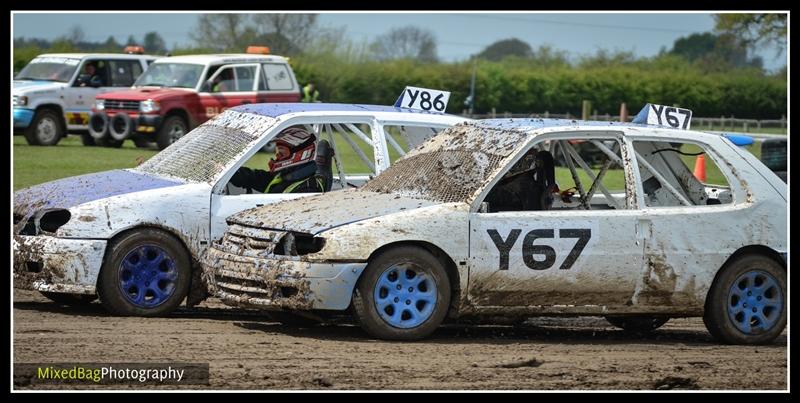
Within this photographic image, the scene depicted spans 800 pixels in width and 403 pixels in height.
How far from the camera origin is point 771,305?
976 centimetres

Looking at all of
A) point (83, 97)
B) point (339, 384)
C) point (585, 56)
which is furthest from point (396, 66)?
point (339, 384)

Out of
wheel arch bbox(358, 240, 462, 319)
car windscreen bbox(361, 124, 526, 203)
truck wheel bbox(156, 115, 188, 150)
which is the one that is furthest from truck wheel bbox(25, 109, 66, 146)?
wheel arch bbox(358, 240, 462, 319)

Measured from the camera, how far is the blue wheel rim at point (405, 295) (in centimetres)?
888

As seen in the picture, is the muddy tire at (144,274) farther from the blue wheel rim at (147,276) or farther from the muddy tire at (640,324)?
the muddy tire at (640,324)

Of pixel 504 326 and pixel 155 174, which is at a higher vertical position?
pixel 155 174

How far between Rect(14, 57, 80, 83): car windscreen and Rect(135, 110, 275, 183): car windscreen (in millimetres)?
18948

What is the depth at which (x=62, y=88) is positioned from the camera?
95.1ft

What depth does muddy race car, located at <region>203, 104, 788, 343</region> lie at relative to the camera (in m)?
8.85

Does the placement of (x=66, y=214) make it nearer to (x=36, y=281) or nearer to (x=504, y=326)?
(x=36, y=281)

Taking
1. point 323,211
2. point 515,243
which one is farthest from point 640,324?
point 323,211

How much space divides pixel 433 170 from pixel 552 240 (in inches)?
39.9

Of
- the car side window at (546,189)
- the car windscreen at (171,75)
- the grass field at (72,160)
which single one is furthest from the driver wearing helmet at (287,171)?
the car windscreen at (171,75)

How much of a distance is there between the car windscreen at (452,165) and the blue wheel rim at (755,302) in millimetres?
1815

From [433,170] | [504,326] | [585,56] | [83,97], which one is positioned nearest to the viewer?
[433,170]
